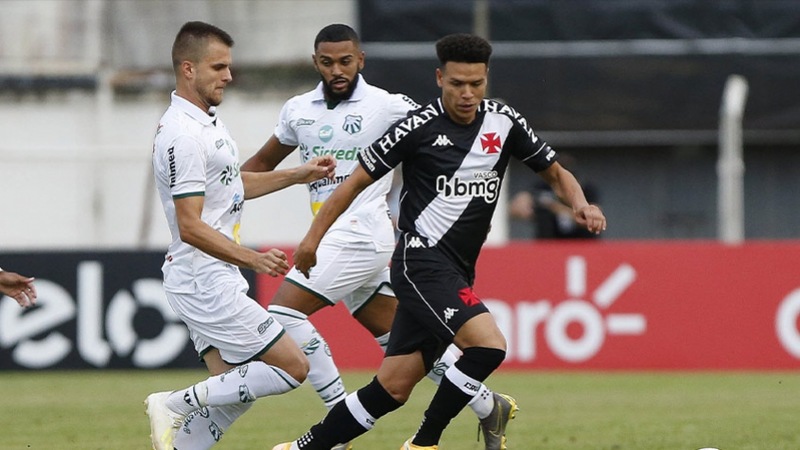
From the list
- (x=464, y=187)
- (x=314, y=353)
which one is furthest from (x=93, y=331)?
(x=464, y=187)

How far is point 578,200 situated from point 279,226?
10894 mm

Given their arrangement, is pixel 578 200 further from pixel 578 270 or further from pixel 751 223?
pixel 751 223

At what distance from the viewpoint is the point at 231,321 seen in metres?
7.80

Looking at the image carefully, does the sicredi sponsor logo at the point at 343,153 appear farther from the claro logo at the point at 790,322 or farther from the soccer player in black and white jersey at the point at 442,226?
the claro logo at the point at 790,322

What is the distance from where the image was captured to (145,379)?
48.7 ft

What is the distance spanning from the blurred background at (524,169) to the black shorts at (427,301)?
24.8 feet

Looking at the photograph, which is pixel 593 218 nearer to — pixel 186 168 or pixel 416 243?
pixel 416 243

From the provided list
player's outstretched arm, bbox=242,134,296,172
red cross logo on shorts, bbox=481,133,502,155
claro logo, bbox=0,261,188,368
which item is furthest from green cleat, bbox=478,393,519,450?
claro logo, bbox=0,261,188,368

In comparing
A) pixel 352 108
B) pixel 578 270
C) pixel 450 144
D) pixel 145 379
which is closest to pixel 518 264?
pixel 578 270

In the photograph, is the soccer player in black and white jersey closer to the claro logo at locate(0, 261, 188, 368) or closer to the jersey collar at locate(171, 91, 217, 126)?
the jersey collar at locate(171, 91, 217, 126)

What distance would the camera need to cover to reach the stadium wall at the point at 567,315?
15.6m

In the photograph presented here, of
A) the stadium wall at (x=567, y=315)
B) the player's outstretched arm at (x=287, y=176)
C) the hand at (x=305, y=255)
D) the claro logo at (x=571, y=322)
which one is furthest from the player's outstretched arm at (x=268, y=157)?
the claro logo at (x=571, y=322)

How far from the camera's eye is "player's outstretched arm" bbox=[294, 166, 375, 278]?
7883mm

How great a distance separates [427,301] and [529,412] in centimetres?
385
